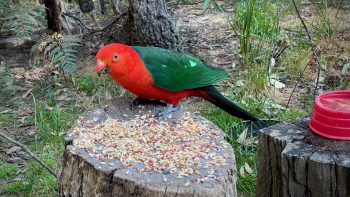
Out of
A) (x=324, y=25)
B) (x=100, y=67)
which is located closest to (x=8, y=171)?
(x=100, y=67)

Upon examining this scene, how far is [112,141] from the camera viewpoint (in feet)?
8.75

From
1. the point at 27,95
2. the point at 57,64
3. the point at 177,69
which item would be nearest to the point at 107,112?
the point at 177,69

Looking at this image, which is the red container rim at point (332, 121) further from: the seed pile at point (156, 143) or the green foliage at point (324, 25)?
the green foliage at point (324, 25)

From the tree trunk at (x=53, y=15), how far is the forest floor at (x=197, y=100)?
0.40 m

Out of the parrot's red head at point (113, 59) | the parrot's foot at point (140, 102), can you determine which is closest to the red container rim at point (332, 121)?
the parrot's foot at point (140, 102)

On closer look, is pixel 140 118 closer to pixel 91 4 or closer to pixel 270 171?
pixel 270 171

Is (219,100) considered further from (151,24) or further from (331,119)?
(151,24)

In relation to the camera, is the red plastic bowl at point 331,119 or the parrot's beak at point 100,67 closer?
the red plastic bowl at point 331,119

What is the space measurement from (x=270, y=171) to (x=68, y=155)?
1.08m

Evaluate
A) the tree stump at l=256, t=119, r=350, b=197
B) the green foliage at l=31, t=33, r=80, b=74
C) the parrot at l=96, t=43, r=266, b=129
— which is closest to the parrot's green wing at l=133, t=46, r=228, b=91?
the parrot at l=96, t=43, r=266, b=129

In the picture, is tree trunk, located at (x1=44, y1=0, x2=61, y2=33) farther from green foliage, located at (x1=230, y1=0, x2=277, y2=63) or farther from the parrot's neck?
the parrot's neck

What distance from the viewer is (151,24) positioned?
4863 millimetres

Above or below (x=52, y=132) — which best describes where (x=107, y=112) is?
above

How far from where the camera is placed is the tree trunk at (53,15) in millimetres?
5402
